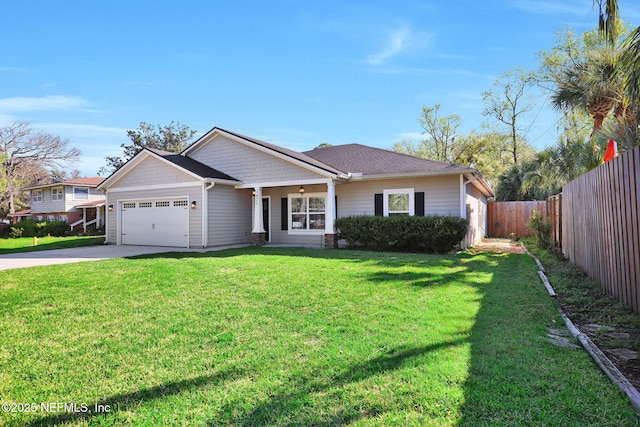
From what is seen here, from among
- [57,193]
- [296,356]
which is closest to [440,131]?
[296,356]

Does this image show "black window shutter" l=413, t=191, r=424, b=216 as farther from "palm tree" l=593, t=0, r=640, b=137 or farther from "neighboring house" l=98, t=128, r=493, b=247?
"palm tree" l=593, t=0, r=640, b=137

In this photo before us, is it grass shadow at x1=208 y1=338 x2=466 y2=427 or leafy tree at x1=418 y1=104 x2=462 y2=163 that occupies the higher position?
leafy tree at x1=418 y1=104 x2=462 y2=163

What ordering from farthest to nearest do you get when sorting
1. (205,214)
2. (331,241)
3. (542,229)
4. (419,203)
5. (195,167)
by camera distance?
(195,167)
(205,214)
(331,241)
(419,203)
(542,229)

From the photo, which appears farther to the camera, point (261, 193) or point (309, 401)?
point (261, 193)

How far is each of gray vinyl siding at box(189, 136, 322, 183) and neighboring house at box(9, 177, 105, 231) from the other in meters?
17.7

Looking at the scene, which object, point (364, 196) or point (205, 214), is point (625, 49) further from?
point (205, 214)

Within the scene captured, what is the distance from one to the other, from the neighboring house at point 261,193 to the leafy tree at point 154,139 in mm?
25838

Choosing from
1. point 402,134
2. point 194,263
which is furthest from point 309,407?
point 402,134

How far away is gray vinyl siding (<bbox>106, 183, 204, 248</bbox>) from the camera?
14016 millimetres

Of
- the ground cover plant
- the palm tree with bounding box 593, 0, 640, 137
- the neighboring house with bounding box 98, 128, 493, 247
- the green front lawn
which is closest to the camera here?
the green front lawn

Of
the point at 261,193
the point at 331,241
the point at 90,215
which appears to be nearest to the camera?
the point at 331,241

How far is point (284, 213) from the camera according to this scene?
1570 cm

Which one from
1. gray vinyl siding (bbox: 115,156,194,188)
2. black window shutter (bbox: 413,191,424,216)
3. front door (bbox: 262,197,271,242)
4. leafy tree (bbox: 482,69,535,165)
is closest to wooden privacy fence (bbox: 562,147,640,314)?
black window shutter (bbox: 413,191,424,216)

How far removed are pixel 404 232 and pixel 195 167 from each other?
9.19 m
